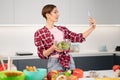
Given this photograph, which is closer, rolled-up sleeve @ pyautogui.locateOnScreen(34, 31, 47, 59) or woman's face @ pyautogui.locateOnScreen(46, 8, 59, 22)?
rolled-up sleeve @ pyautogui.locateOnScreen(34, 31, 47, 59)

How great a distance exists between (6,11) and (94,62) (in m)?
1.69

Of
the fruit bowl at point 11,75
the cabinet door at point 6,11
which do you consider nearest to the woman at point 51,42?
the fruit bowl at point 11,75

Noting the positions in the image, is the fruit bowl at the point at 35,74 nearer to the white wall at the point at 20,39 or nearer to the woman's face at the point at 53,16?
the woman's face at the point at 53,16

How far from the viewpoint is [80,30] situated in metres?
5.14

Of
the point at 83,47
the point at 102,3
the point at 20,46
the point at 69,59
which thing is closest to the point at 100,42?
the point at 83,47

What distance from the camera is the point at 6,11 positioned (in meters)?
4.42

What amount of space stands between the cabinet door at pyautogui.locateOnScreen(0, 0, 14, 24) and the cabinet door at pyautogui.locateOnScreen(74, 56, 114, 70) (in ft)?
4.08

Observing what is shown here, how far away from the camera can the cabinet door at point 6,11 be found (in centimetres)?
439

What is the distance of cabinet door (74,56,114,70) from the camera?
189 inches

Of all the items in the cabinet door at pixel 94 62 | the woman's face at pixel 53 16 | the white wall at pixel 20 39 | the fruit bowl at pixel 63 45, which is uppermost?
the woman's face at pixel 53 16

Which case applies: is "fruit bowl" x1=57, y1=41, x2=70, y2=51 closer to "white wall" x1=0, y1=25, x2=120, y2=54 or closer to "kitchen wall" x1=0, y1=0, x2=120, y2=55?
"kitchen wall" x1=0, y1=0, x2=120, y2=55

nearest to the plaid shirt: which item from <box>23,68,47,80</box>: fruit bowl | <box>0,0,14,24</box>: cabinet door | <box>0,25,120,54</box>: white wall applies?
<box>23,68,47,80</box>: fruit bowl

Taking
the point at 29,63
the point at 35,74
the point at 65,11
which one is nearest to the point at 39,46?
the point at 35,74

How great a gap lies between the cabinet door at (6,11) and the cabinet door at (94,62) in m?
1.24
